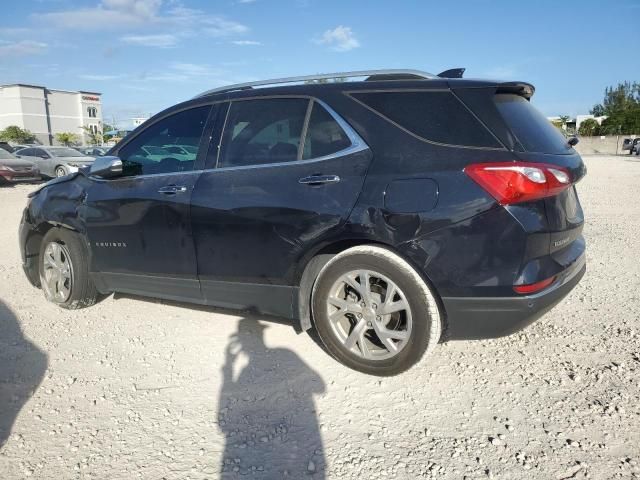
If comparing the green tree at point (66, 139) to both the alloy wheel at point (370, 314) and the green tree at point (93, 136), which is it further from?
the alloy wheel at point (370, 314)

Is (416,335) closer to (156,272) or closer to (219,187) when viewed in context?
(219,187)

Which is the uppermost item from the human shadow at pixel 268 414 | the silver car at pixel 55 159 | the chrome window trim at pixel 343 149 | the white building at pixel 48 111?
the white building at pixel 48 111

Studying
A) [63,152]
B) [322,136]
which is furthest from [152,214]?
[63,152]

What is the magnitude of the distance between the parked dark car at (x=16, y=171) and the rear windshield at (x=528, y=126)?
1862cm

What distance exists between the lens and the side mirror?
373 centimetres

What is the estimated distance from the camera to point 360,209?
110 inches

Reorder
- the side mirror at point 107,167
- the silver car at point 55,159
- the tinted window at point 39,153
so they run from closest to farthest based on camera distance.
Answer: the side mirror at point 107,167, the silver car at point 55,159, the tinted window at point 39,153

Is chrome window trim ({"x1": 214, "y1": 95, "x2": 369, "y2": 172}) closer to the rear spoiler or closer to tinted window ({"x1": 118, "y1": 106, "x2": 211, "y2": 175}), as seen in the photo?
tinted window ({"x1": 118, "y1": 106, "x2": 211, "y2": 175})

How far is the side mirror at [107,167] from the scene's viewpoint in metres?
3.73

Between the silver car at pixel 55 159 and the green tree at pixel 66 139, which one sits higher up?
the green tree at pixel 66 139

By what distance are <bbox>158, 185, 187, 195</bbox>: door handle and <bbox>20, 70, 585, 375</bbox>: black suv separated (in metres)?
0.01

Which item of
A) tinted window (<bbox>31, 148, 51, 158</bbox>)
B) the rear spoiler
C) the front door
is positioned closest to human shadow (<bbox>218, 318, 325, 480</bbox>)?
the front door

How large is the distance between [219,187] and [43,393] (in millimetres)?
1686

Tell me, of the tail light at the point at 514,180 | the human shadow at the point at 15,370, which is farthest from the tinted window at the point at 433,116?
the human shadow at the point at 15,370
